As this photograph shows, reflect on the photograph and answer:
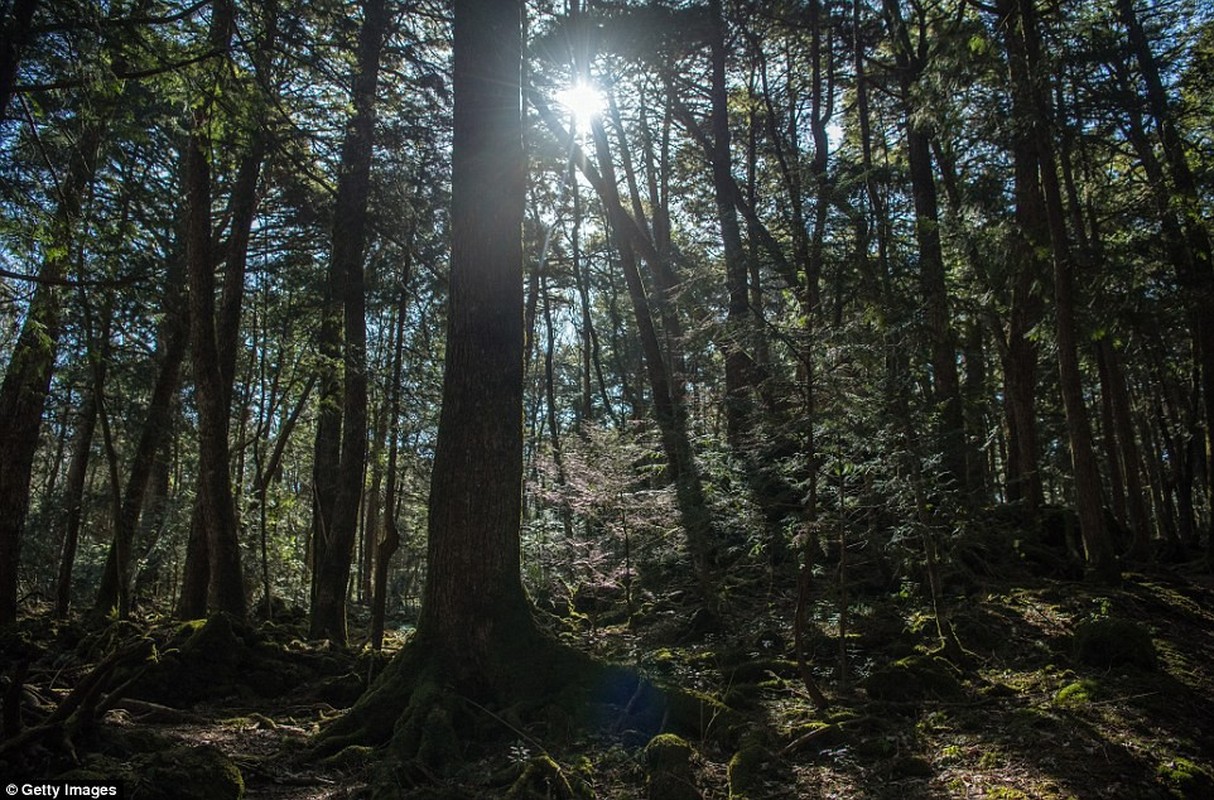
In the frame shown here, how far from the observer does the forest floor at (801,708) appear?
13.7 ft

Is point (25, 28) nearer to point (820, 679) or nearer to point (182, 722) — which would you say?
point (182, 722)

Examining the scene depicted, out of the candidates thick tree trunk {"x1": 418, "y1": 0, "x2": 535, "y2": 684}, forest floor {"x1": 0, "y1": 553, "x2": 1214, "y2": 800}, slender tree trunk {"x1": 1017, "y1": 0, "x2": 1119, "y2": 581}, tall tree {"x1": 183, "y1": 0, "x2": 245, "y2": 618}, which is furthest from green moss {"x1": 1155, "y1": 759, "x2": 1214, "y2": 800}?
tall tree {"x1": 183, "y1": 0, "x2": 245, "y2": 618}

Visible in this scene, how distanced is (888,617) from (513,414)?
512 cm

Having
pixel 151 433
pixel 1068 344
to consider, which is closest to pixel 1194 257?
pixel 1068 344

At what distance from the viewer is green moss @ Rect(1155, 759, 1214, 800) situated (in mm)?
3883

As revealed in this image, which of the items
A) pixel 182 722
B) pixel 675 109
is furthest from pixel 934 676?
pixel 675 109

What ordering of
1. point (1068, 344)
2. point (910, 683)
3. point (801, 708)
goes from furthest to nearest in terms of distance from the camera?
point (1068, 344), point (910, 683), point (801, 708)

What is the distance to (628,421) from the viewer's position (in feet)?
36.9

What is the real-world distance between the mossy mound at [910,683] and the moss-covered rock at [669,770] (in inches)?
74.5

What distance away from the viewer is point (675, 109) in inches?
606

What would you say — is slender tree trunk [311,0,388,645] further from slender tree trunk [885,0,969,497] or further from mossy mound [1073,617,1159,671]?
mossy mound [1073,617,1159,671]

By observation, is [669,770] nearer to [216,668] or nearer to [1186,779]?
[1186,779]

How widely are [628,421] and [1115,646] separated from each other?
6.69m

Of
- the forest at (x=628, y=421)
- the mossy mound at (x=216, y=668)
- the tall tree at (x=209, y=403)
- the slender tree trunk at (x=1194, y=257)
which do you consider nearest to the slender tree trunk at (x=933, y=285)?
the forest at (x=628, y=421)
